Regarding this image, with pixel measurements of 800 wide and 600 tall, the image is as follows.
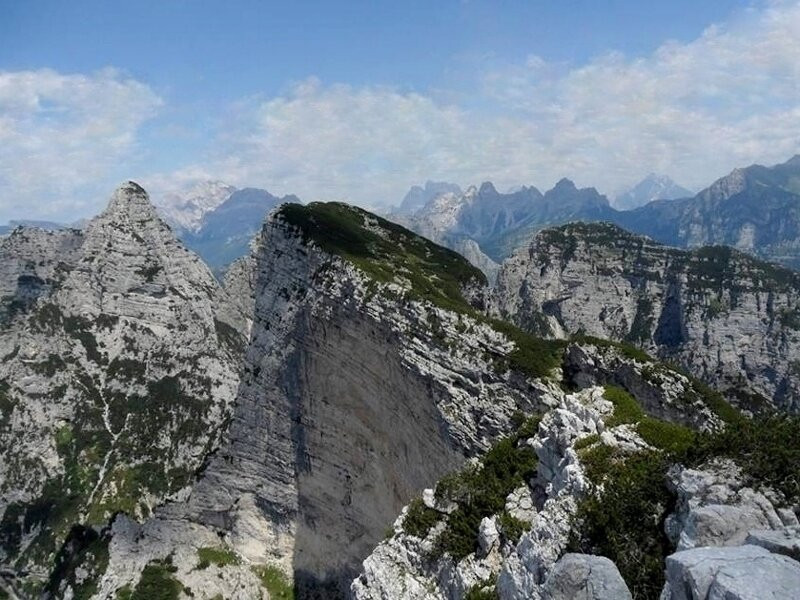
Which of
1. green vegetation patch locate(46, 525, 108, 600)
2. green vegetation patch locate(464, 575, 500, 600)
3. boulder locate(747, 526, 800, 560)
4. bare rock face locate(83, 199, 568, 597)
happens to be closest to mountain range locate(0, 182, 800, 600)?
boulder locate(747, 526, 800, 560)

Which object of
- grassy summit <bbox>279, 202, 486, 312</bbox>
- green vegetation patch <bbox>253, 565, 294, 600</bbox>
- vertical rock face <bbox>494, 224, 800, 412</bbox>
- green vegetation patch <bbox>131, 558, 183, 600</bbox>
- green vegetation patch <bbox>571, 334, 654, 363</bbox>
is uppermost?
vertical rock face <bbox>494, 224, 800, 412</bbox>

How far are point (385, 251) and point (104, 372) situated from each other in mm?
96997

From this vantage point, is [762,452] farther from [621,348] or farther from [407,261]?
[407,261]

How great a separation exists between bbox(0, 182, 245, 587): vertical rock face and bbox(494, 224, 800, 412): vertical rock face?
8244 centimetres

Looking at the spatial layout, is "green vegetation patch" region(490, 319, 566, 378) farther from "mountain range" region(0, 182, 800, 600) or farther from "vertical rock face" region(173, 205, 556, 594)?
"vertical rock face" region(173, 205, 556, 594)

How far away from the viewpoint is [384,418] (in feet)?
191

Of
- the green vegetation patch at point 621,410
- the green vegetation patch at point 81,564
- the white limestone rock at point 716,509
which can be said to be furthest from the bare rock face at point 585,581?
the green vegetation patch at point 81,564

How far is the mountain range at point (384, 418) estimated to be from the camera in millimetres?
20391

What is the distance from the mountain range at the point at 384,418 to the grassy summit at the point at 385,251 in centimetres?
61

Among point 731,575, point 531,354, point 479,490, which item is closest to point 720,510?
point 731,575

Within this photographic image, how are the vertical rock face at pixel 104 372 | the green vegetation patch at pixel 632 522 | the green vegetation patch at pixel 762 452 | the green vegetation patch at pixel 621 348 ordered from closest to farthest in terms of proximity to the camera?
the green vegetation patch at pixel 632 522 → the green vegetation patch at pixel 762 452 → the green vegetation patch at pixel 621 348 → the vertical rock face at pixel 104 372

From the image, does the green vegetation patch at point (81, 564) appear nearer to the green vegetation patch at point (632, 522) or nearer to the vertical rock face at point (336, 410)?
the vertical rock face at point (336, 410)

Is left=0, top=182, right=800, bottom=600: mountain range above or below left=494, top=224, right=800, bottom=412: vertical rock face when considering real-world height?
below

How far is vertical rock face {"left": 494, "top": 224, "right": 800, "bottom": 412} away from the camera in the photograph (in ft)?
547
